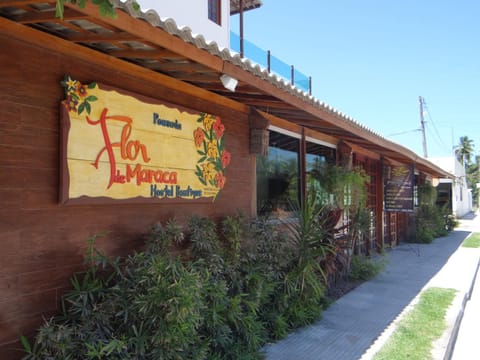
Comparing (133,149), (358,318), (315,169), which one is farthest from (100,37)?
(315,169)

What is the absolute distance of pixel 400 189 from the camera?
1077cm

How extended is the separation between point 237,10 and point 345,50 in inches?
233

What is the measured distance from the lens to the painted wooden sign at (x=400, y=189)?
1063cm

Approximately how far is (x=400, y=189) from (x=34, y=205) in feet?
32.0

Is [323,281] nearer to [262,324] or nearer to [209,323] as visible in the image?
[262,324]

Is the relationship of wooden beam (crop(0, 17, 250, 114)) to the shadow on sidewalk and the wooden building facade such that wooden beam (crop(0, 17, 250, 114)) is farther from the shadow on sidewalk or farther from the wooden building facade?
the shadow on sidewalk

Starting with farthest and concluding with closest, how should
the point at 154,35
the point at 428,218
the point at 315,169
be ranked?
the point at 428,218, the point at 315,169, the point at 154,35

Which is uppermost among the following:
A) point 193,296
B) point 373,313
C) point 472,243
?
point 193,296

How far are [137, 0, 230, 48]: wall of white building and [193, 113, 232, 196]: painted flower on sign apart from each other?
13.6 feet

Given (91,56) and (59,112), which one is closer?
(59,112)

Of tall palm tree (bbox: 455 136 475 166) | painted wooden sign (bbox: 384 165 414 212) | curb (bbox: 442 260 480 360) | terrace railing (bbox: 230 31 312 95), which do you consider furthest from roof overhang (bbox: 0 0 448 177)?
tall palm tree (bbox: 455 136 475 166)

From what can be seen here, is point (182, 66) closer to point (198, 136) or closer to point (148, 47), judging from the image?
point (148, 47)

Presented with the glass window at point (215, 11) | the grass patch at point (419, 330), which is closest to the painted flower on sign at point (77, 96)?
the grass patch at point (419, 330)

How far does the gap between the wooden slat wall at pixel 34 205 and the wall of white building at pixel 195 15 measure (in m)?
5.17
